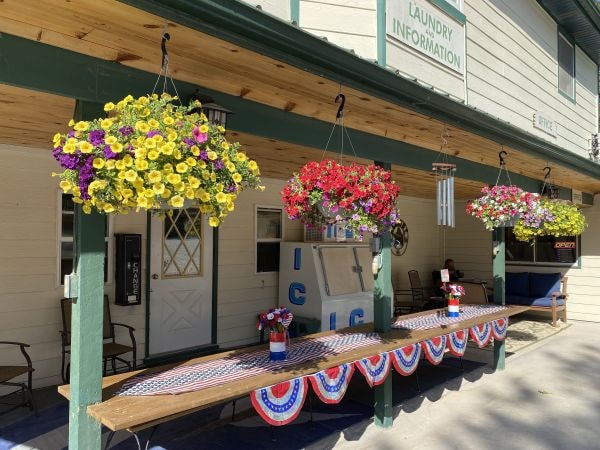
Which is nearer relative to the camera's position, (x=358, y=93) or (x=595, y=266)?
(x=358, y=93)

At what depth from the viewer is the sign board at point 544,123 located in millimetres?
7168

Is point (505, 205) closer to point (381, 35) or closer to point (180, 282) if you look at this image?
point (381, 35)

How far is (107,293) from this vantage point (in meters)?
5.10

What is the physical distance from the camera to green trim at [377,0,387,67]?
4.17 meters

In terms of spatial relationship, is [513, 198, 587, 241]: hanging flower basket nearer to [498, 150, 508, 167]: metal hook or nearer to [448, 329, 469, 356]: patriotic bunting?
[498, 150, 508, 167]: metal hook

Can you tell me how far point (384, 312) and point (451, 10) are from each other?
3442 millimetres

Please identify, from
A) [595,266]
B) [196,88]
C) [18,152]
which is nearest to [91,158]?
[196,88]

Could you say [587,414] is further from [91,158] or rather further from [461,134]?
[91,158]

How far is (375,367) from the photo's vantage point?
11.4 feet

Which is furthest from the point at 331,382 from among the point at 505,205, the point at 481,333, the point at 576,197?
the point at 576,197

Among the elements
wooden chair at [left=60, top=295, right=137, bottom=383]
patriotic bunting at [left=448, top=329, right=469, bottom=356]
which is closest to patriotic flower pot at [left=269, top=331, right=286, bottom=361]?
patriotic bunting at [left=448, top=329, right=469, bottom=356]

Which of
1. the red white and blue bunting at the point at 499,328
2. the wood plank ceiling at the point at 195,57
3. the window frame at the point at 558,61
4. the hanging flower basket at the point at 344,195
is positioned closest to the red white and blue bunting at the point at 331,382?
the hanging flower basket at the point at 344,195

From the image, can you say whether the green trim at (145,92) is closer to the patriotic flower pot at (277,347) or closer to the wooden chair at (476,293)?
the patriotic flower pot at (277,347)

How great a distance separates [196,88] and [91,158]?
3.75ft
